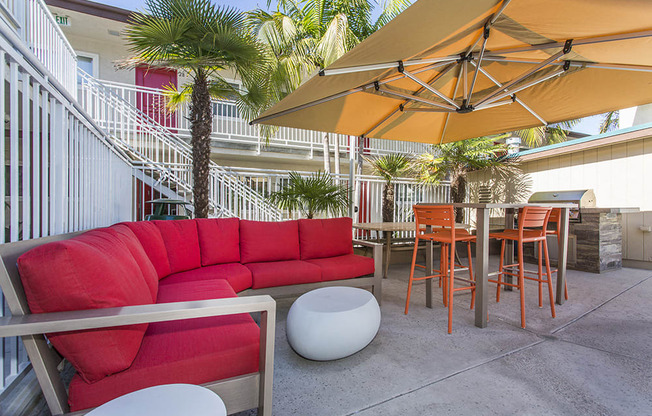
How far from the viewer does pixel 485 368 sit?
6.90ft

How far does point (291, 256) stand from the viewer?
3.49 m

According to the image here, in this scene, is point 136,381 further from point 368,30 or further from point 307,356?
point 368,30

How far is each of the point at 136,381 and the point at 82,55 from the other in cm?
978

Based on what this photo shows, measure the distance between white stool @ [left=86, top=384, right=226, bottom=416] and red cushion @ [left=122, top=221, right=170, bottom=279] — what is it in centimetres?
180

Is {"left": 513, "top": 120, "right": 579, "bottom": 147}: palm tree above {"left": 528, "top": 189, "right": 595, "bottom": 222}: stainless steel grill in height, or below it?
above

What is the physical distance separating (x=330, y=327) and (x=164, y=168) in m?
4.67

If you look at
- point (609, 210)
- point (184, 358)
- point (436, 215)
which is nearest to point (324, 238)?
point (436, 215)

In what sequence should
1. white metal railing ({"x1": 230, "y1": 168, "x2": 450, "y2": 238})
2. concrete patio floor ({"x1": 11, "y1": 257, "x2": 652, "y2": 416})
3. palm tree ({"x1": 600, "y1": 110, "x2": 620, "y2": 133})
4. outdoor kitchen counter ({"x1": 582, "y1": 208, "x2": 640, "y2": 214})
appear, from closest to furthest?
concrete patio floor ({"x1": 11, "y1": 257, "x2": 652, "y2": 416})
outdoor kitchen counter ({"x1": 582, "y1": 208, "x2": 640, "y2": 214})
white metal railing ({"x1": 230, "y1": 168, "x2": 450, "y2": 238})
palm tree ({"x1": 600, "y1": 110, "x2": 620, "y2": 133})

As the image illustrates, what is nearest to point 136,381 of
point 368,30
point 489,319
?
point 489,319

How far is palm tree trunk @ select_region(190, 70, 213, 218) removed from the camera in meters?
4.34

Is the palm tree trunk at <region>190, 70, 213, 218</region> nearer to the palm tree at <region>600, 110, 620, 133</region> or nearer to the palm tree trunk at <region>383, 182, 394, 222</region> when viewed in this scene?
the palm tree trunk at <region>383, 182, 394, 222</region>

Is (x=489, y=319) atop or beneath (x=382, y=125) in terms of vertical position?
beneath

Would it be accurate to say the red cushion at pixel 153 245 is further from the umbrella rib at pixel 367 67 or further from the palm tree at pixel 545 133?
the palm tree at pixel 545 133

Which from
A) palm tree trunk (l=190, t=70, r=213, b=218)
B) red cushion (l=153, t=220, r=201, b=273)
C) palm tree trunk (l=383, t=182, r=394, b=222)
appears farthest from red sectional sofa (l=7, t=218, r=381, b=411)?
palm tree trunk (l=383, t=182, r=394, b=222)
